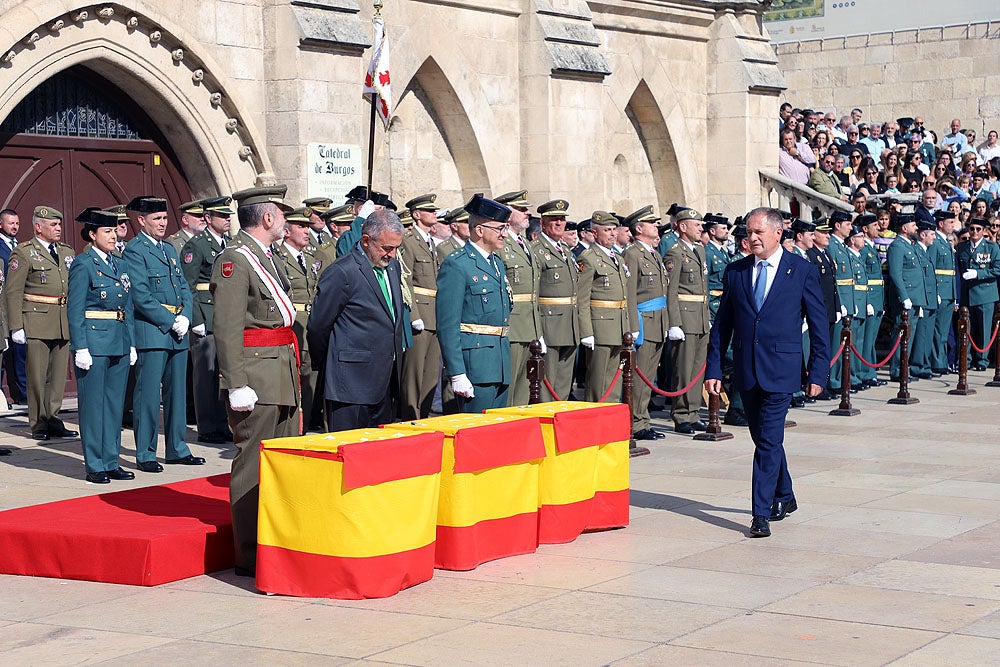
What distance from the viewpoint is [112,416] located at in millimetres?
9969

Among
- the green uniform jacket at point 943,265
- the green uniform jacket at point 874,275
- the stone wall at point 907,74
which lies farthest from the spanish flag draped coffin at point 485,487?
the stone wall at point 907,74

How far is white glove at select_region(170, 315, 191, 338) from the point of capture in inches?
411

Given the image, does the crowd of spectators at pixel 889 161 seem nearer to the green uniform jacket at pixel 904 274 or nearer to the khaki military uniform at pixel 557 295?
the green uniform jacket at pixel 904 274

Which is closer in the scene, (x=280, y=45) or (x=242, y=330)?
(x=242, y=330)

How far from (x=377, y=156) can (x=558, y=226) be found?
213 inches

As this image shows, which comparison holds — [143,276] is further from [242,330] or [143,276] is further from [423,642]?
[423,642]

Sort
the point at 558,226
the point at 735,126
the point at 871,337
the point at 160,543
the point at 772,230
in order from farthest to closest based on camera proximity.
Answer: the point at 735,126, the point at 871,337, the point at 558,226, the point at 772,230, the point at 160,543

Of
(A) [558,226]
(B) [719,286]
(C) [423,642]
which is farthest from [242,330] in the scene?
(B) [719,286]

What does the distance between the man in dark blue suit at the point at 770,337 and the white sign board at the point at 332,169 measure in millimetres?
6689

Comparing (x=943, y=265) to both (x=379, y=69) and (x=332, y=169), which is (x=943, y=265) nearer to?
(x=379, y=69)

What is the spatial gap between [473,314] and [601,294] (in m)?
2.56

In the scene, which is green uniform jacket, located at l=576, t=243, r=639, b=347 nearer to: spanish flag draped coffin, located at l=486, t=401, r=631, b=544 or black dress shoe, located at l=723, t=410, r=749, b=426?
black dress shoe, located at l=723, t=410, r=749, b=426

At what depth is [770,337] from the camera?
8469mm

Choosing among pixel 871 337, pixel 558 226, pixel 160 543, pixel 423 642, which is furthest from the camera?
pixel 871 337
